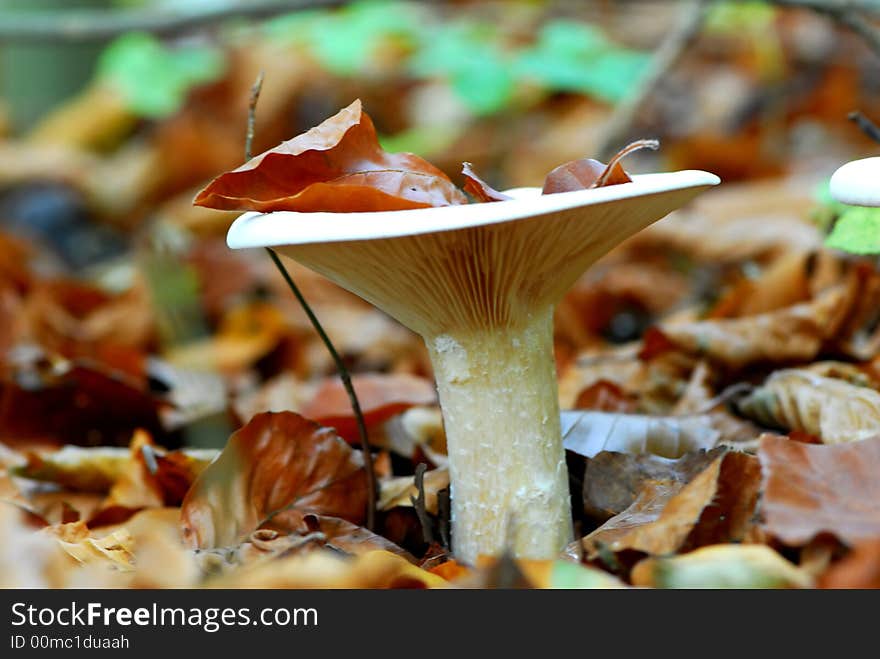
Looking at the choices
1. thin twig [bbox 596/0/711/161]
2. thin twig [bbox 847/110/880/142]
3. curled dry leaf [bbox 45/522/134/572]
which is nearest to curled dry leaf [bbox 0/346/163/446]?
curled dry leaf [bbox 45/522/134/572]

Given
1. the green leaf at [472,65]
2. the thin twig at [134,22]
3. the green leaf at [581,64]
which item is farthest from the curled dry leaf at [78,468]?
the green leaf at [581,64]

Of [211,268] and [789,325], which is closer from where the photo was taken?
[789,325]

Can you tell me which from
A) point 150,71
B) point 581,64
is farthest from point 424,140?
point 150,71

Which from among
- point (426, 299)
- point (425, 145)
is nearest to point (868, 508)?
point (426, 299)

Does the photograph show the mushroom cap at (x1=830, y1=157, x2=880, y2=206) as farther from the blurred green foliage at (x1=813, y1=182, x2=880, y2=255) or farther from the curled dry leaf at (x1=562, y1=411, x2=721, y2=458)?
the curled dry leaf at (x1=562, y1=411, x2=721, y2=458)

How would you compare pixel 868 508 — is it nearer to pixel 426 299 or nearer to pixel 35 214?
pixel 426 299

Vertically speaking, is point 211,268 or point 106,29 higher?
point 106,29
